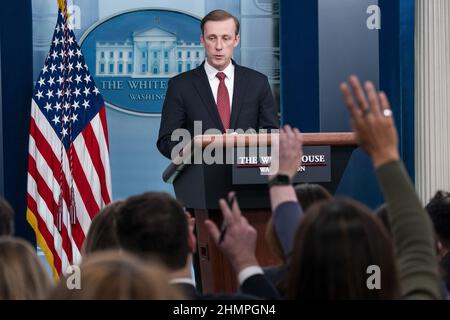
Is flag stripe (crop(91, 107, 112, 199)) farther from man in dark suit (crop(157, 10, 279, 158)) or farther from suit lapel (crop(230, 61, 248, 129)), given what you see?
suit lapel (crop(230, 61, 248, 129))

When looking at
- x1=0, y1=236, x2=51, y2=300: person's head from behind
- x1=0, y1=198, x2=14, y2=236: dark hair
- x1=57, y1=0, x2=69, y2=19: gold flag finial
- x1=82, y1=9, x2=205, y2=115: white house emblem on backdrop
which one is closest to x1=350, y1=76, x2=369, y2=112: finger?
x1=0, y1=236, x2=51, y2=300: person's head from behind

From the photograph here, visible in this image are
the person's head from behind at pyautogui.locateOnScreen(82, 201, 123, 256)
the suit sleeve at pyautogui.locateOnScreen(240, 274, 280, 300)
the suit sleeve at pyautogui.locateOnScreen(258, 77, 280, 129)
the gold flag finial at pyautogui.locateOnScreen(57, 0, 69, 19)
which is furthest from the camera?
the gold flag finial at pyautogui.locateOnScreen(57, 0, 69, 19)

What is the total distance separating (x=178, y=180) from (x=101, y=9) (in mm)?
2672

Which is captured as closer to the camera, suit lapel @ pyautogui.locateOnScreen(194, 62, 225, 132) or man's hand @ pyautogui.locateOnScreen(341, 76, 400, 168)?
man's hand @ pyautogui.locateOnScreen(341, 76, 400, 168)

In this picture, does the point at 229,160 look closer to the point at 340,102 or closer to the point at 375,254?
the point at 375,254

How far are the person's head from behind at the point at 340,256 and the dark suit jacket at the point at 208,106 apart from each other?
9.97 ft

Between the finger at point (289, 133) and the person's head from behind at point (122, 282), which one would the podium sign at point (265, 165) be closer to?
the finger at point (289, 133)

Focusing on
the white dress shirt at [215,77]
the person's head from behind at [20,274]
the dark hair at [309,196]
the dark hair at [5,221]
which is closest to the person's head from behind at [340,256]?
the person's head from behind at [20,274]

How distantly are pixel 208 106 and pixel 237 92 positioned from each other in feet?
0.60

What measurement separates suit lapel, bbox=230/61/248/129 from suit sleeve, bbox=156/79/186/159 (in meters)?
0.27

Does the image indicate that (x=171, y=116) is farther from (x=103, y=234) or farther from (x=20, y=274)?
(x=20, y=274)

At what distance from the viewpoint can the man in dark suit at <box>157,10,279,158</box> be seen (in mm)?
4844

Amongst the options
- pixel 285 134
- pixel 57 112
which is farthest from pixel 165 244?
pixel 57 112

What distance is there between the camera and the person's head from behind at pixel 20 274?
1.81 metres
